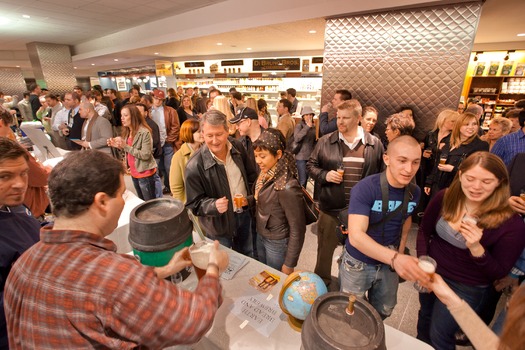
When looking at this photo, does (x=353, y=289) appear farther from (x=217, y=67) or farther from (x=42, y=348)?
(x=217, y=67)

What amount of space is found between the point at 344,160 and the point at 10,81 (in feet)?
A: 67.9

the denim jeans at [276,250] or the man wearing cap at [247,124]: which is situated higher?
the man wearing cap at [247,124]

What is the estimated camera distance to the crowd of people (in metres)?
0.79

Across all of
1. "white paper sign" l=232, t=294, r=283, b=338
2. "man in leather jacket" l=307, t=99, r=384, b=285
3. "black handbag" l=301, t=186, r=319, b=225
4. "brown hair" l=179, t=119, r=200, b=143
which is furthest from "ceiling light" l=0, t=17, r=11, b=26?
"white paper sign" l=232, t=294, r=283, b=338

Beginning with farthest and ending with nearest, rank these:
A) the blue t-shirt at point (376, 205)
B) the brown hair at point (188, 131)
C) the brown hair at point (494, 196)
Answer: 1. the brown hair at point (188, 131)
2. the blue t-shirt at point (376, 205)
3. the brown hair at point (494, 196)

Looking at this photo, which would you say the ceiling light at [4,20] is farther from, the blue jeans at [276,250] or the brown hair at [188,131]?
the blue jeans at [276,250]

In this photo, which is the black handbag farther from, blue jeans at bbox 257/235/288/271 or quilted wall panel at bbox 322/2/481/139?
quilted wall panel at bbox 322/2/481/139

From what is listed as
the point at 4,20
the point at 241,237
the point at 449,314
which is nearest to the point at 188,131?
the point at 241,237

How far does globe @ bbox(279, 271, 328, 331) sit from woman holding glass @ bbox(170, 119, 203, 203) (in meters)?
1.71

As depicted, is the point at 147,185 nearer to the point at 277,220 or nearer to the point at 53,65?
the point at 277,220

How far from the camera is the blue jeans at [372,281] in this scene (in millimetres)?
1756

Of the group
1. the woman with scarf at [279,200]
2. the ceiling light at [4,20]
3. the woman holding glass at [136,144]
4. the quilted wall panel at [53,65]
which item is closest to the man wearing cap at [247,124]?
the woman with scarf at [279,200]

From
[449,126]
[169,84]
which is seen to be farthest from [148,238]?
[169,84]

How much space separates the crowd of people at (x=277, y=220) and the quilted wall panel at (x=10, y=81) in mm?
17451
